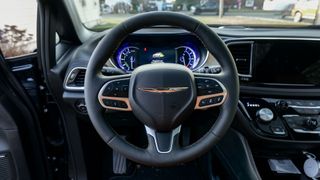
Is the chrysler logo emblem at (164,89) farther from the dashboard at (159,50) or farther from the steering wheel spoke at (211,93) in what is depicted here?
the dashboard at (159,50)

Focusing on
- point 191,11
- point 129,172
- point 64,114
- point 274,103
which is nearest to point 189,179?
point 129,172

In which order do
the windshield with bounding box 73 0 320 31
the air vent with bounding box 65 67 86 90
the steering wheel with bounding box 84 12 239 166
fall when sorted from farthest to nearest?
1. the windshield with bounding box 73 0 320 31
2. the air vent with bounding box 65 67 86 90
3. the steering wheel with bounding box 84 12 239 166

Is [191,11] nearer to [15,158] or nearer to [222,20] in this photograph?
[222,20]

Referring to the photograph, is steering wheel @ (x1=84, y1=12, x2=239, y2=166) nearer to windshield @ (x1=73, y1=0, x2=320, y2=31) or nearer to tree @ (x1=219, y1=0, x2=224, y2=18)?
windshield @ (x1=73, y1=0, x2=320, y2=31)

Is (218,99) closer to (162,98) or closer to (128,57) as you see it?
(162,98)

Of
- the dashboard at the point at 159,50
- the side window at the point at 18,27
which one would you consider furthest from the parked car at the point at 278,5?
the side window at the point at 18,27

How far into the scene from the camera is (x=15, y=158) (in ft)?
6.21

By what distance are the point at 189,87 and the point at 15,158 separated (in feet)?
3.37

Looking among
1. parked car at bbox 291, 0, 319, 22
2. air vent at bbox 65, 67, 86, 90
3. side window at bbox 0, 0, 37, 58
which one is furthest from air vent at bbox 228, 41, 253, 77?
side window at bbox 0, 0, 37, 58

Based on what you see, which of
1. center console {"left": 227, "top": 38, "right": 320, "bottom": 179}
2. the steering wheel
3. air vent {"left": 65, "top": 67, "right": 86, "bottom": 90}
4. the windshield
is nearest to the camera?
the steering wheel

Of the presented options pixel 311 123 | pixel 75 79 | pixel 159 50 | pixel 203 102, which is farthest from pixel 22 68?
pixel 311 123

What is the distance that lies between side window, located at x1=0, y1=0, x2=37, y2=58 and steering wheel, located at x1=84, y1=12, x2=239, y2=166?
74 centimetres

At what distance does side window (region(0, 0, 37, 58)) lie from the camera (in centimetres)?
193

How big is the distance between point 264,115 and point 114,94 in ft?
3.08
